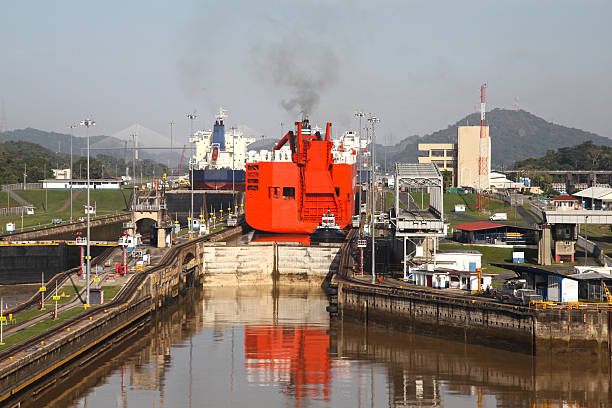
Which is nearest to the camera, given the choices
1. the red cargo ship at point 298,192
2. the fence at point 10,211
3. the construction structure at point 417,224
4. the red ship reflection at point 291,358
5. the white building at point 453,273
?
the red ship reflection at point 291,358

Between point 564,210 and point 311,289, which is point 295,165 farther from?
point 564,210

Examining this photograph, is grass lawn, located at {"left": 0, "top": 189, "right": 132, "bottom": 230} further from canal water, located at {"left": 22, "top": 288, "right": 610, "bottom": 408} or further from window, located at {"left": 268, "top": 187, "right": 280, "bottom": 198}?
canal water, located at {"left": 22, "top": 288, "right": 610, "bottom": 408}

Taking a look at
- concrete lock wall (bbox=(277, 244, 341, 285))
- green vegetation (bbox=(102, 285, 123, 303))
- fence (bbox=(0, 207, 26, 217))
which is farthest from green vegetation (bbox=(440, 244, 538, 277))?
fence (bbox=(0, 207, 26, 217))

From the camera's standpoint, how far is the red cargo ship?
4092 inches

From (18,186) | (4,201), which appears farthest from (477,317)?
(18,186)

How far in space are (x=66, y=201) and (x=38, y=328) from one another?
373ft

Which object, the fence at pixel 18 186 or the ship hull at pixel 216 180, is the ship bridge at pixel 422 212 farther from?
the fence at pixel 18 186

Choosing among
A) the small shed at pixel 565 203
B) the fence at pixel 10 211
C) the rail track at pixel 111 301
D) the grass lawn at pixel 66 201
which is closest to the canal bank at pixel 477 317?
the rail track at pixel 111 301

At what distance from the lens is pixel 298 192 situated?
104688mm

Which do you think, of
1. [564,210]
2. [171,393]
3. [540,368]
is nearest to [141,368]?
[171,393]

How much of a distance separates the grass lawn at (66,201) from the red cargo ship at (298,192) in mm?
45543

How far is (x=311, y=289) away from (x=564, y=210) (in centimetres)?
3077

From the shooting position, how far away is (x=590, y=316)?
55.7 metres

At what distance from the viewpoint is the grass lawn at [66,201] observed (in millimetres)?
141750
